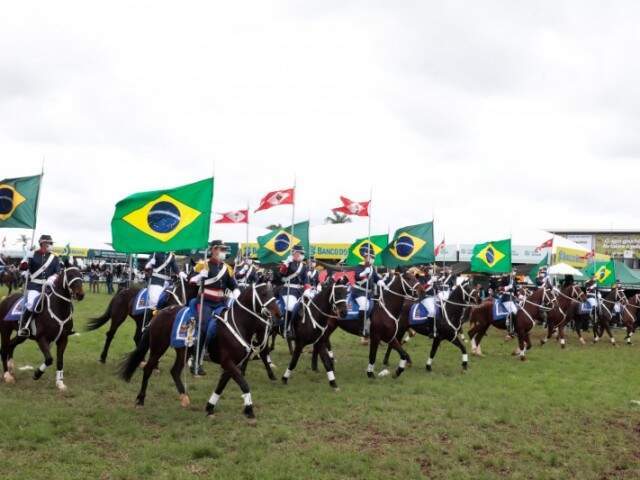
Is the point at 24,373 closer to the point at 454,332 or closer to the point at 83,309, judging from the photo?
the point at 454,332

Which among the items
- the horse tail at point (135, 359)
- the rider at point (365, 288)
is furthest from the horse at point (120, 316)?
the rider at point (365, 288)

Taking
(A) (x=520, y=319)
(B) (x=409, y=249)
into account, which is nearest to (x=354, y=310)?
(B) (x=409, y=249)

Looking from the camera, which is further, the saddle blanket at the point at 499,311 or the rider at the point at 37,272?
the saddle blanket at the point at 499,311

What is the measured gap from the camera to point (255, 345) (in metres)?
11.5

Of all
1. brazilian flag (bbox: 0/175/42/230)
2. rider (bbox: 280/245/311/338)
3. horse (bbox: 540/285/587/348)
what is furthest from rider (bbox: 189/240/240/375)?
horse (bbox: 540/285/587/348)

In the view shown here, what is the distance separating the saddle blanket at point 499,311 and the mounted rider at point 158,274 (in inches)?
435

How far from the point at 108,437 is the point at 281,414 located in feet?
10.2

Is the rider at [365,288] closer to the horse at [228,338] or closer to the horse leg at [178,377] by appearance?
the horse at [228,338]

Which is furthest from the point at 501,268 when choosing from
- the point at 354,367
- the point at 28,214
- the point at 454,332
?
the point at 28,214

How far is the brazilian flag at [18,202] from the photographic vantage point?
12.5 m

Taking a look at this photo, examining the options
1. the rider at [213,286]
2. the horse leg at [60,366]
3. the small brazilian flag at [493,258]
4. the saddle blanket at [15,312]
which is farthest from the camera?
the small brazilian flag at [493,258]

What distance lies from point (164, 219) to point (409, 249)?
838 centimetres

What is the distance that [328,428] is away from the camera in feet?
32.4

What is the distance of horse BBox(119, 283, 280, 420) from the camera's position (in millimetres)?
10352
